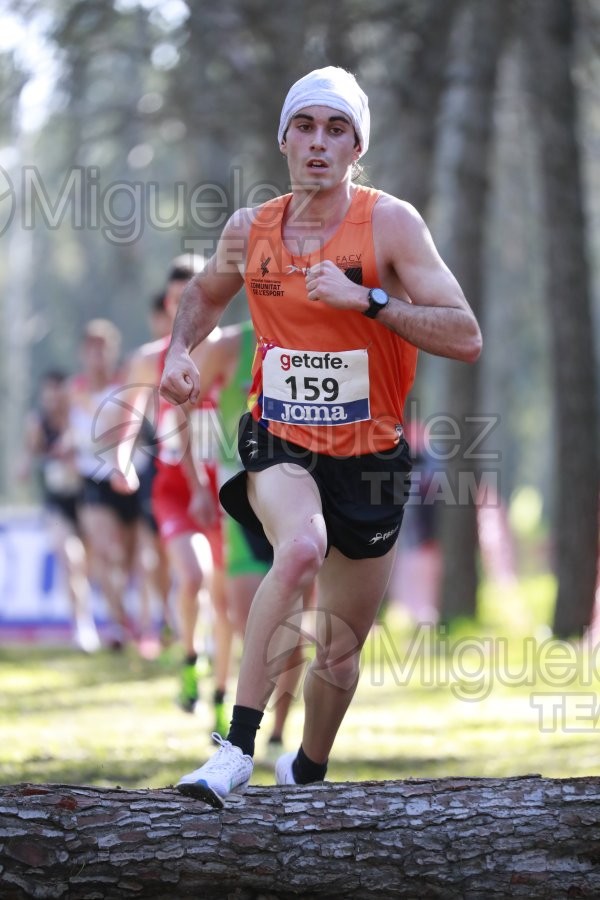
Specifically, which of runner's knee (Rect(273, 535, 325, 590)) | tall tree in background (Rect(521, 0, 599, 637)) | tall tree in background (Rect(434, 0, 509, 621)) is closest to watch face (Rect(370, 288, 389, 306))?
runner's knee (Rect(273, 535, 325, 590))

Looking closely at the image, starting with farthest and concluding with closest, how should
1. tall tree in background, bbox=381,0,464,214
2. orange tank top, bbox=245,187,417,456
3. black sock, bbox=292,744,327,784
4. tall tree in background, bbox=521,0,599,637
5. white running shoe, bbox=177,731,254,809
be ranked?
tall tree in background, bbox=381,0,464,214 < tall tree in background, bbox=521,0,599,637 < black sock, bbox=292,744,327,784 < orange tank top, bbox=245,187,417,456 < white running shoe, bbox=177,731,254,809

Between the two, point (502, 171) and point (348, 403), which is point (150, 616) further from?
point (502, 171)

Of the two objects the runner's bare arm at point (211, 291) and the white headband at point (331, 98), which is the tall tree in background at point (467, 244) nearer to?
the runner's bare arm at point (211, 291)

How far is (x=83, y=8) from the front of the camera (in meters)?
15.0

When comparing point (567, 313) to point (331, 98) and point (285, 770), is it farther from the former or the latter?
point (331, 98)

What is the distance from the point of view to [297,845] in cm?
418

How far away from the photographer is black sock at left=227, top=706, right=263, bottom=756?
448 centimetres

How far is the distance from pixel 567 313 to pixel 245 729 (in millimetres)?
9592

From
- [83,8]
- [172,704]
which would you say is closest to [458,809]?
[172,704]

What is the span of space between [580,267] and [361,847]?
9888 millimetres

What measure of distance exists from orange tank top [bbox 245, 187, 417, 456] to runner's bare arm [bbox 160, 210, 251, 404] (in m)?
0.08

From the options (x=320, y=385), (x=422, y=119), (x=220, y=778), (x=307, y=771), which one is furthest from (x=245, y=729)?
(x=422, y=119)

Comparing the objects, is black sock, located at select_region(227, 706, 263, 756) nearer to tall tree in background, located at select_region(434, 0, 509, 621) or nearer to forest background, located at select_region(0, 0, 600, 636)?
forest background, located at select_region(0, 0, 600, 636)

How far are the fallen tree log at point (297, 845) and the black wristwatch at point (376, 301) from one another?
1.40 metres
